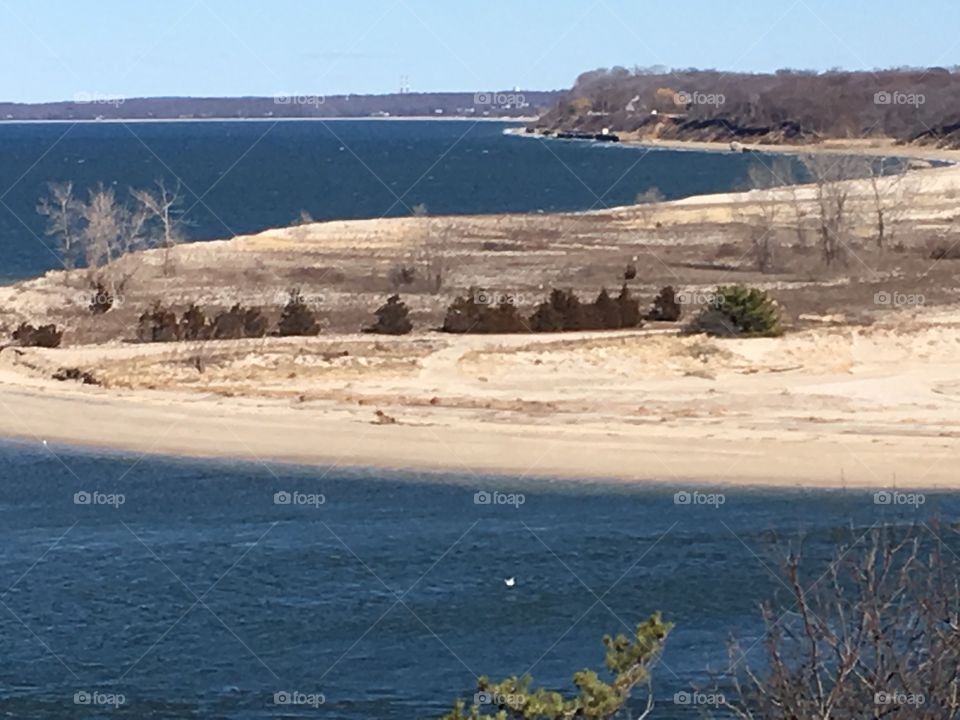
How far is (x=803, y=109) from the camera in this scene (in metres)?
151

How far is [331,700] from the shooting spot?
16.0m

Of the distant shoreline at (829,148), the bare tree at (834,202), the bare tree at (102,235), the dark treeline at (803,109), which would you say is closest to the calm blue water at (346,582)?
the bare tree at (102,235)

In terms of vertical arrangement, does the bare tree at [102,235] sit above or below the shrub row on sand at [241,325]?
above

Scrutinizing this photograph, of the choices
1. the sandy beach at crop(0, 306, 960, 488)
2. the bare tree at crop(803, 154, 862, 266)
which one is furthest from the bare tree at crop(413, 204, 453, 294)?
the bare tree at crop(803, 154, 862, 266)

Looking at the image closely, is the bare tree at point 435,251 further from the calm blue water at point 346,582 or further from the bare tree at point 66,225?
the calm blue water at point 346,582

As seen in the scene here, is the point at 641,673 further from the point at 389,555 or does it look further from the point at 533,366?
the point at 533,366

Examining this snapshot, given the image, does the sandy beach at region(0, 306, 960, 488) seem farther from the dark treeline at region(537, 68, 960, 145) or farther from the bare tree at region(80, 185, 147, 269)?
the dark treeline at region(537, 68, 960, 145)

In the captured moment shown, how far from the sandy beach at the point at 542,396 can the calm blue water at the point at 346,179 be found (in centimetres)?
2295

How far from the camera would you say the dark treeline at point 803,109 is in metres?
138

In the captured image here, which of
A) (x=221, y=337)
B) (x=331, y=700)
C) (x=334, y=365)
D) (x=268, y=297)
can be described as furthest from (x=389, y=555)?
(x=268, y=297)

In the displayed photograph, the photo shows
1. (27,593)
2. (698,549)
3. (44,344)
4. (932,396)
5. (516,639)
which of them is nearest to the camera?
(516,639)

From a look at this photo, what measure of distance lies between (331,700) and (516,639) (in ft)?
7.71

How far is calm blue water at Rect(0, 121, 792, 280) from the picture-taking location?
261 feet

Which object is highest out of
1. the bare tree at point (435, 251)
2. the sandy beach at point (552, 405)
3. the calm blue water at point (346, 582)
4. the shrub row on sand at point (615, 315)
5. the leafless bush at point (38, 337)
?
the bare tree at point (435, 251)
